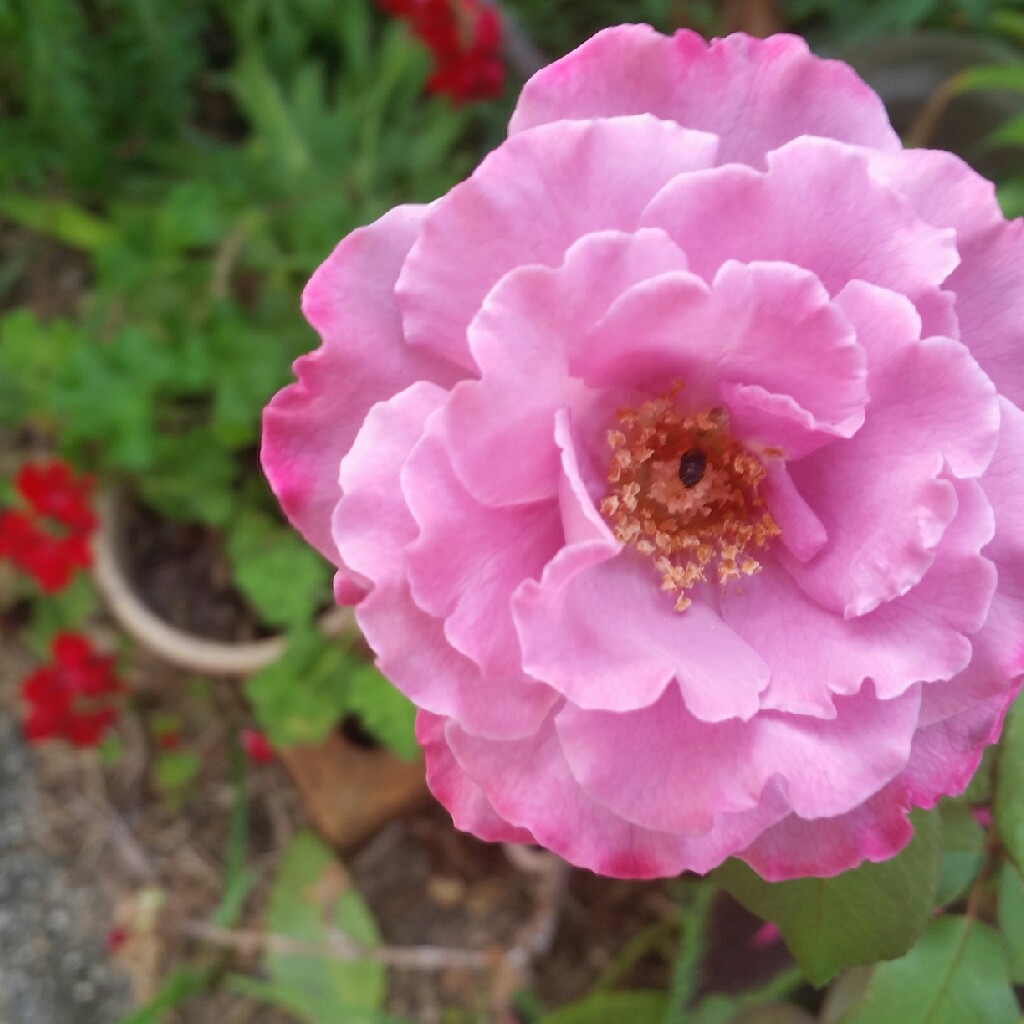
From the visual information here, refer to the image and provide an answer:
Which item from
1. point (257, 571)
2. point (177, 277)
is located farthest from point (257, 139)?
point (257, 571)

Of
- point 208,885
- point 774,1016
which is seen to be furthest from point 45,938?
point 774,1016

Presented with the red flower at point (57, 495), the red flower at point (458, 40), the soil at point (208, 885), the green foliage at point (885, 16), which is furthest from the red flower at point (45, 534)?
the green foliage at point (885, 16)

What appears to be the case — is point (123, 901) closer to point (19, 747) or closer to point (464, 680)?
point (19, 747)

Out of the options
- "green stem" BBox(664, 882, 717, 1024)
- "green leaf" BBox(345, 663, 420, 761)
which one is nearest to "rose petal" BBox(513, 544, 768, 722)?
"green stem" BBox(664, 882, 717, 1024)

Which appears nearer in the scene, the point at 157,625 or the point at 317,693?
the point at 317,693

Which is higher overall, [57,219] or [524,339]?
[524,339]

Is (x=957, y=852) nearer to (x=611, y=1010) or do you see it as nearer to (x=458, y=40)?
(x=611, y=1010)

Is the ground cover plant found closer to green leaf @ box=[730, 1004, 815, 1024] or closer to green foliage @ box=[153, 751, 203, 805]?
green foliage @ box=[153, 751, 203, 805]
